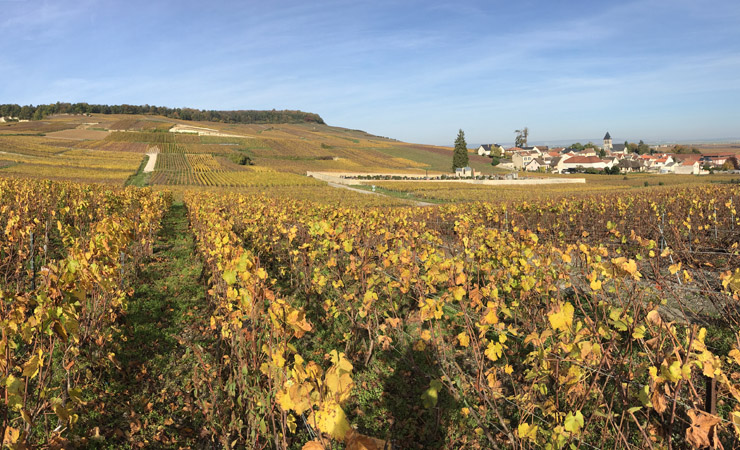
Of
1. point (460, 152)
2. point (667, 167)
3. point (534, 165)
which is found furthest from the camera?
point (534, 165)

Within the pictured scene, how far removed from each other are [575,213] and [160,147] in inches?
3179

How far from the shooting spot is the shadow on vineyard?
3672 millimetres

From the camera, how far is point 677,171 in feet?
277

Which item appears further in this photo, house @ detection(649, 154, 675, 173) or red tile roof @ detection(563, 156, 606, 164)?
house @ detection(649, 154, 675, 173)

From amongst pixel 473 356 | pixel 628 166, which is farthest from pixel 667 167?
pixel 473 356

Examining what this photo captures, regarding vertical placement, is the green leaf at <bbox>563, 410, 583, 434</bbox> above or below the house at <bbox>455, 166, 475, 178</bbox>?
below

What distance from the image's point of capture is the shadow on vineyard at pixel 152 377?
3.67m

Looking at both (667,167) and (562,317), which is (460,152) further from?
(562,317)

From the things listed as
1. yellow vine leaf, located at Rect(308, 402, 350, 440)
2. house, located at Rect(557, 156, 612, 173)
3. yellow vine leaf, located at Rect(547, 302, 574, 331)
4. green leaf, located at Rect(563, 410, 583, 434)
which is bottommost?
green leaf, located at Rect(563, 410, 583, 434)

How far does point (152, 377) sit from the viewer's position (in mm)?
4617

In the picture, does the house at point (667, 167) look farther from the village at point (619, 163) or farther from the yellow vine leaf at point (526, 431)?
the yellow vine leaf at point (526, 431)

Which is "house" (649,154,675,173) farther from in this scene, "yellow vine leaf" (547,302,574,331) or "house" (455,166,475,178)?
"yellow vine leaf" (547,302,574,331)

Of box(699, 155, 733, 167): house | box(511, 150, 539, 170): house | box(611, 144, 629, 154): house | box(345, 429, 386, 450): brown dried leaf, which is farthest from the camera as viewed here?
box(611, 144, 629, 154): house

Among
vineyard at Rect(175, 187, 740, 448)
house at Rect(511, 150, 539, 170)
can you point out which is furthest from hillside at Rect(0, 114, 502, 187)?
vineyard at Rect(175, 187, 740, 448)
